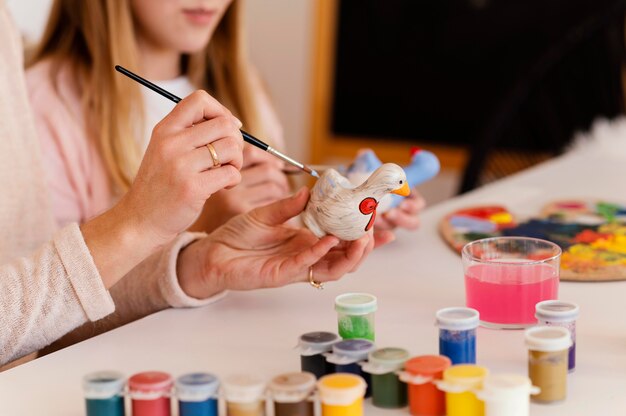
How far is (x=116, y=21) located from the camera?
5.08ft

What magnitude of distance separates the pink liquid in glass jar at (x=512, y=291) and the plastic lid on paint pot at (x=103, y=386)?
0.42 metres

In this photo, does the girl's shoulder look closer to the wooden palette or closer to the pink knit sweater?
the pink knit sweater

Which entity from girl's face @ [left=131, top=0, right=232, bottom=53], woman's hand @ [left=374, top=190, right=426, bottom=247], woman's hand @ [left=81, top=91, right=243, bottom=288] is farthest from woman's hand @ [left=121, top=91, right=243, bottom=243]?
girl's face @ [left=131, top=0, right=232, bottom=53]

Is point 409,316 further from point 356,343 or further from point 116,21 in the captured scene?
point 116,21

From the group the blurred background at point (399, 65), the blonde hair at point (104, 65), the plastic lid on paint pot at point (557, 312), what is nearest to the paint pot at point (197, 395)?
the plastic lid on paint pot at point (557, 312)

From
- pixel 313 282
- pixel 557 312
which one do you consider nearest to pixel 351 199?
pixel 313 282

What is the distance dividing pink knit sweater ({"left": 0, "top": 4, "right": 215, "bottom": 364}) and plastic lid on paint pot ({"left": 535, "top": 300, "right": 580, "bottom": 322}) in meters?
0.41

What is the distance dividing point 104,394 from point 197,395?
0.08m

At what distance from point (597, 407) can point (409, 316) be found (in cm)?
29

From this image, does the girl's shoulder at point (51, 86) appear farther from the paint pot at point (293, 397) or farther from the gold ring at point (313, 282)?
the paint pot at point (293, 397)

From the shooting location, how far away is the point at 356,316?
0.95 meters

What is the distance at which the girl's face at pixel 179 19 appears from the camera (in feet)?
5.04

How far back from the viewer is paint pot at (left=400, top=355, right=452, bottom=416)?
81 cm

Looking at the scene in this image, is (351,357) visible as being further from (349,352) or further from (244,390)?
(244,390)
